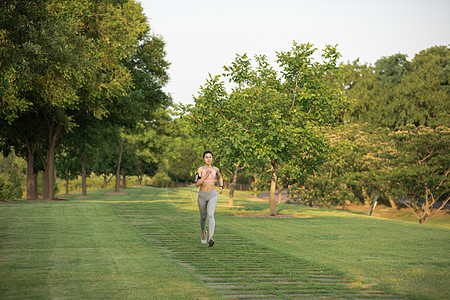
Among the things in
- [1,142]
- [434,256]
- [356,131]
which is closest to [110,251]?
[434,256]

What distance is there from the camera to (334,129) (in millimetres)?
29078

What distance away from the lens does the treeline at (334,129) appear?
2072 cm

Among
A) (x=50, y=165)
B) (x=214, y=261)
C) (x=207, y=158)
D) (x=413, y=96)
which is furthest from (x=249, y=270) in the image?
(x=413, y=96)

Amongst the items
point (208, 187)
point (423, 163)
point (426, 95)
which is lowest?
point (208, 187)

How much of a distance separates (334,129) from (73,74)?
15998mm

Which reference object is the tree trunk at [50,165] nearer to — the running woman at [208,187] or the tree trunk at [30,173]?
the tree trunk at [30,173]

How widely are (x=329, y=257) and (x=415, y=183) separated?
30359 mm

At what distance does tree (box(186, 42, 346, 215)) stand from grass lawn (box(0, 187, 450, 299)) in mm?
4470

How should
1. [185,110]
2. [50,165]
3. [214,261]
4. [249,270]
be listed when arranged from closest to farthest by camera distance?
[249,270] < [214,261] < [185,110] < [50,165]

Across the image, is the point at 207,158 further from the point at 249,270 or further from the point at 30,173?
the point at 30,173

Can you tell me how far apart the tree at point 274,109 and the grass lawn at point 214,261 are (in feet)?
14.7

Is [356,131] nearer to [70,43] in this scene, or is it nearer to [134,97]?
[134,97]

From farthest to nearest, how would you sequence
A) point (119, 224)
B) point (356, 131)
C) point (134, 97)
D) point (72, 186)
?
1. point (72, 186)
2. point (356, 131)
3. point (134, 97)
4. point (119, 224)

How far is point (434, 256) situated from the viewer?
446 inches
